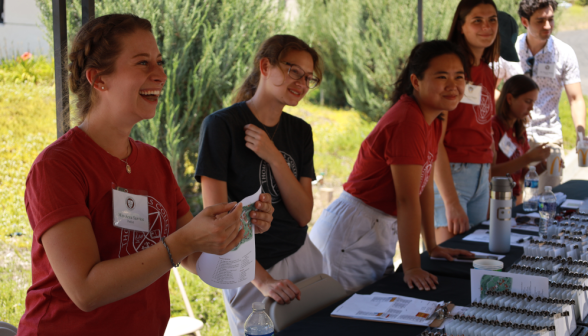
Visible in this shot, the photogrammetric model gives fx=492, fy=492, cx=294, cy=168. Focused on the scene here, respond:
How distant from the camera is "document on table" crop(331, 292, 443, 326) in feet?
4.80

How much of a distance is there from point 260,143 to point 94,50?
720mm

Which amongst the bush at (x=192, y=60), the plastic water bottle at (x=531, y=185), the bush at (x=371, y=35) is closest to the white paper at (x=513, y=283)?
the plastic water bottle at (x=531, y=185)

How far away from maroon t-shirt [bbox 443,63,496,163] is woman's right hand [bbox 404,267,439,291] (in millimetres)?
1158

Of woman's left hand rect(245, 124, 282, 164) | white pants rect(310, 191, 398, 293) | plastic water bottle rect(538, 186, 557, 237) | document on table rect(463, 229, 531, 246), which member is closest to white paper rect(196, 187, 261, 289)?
woman's left hand rect(245, 124, 282, 164)

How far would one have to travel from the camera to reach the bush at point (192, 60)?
4797 mm

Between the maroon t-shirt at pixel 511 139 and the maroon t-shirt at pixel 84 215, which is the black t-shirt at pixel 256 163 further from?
the maroon t-shirt at pixel 511 139

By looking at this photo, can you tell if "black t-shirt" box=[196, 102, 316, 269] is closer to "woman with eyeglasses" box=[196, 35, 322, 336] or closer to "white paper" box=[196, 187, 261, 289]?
"woman with eyeglasses" box=[196, 35, 322, 336]

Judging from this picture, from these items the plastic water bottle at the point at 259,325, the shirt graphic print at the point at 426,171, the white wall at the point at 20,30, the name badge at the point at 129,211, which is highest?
the white wall at the point at 20,30

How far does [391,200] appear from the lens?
7.22 feet

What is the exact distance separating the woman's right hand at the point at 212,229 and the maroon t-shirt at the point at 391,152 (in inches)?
39.1

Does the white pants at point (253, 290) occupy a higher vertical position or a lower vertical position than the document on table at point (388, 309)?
lower

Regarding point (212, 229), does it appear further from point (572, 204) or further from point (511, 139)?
point (511, 139)

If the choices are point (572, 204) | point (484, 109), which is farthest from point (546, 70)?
point (484, 109)

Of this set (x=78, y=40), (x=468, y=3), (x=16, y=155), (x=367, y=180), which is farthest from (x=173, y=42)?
(x=78, y=40)
